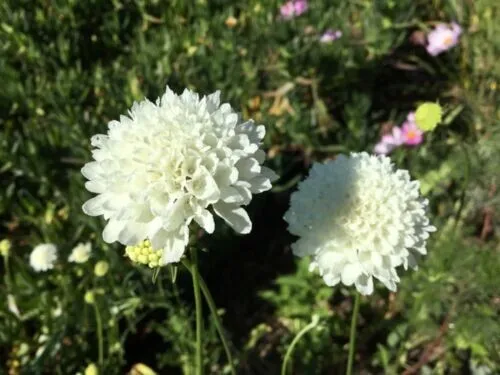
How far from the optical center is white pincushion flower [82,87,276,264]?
3.38 ft

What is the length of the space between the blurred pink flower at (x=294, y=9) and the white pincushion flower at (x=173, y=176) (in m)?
1.64

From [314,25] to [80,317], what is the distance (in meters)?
1.49

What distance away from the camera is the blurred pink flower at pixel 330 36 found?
2.55m

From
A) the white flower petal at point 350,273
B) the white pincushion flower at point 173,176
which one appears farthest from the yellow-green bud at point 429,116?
the white pincushion flower at point 173,176

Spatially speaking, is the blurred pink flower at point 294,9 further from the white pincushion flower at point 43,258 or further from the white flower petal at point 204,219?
the white flower petal at point 204,219

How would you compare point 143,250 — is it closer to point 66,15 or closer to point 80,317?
point 80,317

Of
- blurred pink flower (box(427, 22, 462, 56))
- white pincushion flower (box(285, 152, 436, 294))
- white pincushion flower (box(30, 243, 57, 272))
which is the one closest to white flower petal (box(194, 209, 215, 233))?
white pincushion flower (box(285, 152, 436, 294))

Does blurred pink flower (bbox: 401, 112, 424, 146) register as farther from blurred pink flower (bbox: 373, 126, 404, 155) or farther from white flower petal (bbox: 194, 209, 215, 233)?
white flower petal (bbox: 194, 209, 215, 233)

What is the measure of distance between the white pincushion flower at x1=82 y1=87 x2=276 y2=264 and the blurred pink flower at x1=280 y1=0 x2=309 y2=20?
5.38 ft

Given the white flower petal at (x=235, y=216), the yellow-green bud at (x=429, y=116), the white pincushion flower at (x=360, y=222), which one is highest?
the yellow-green bud at (x=429, y=116)

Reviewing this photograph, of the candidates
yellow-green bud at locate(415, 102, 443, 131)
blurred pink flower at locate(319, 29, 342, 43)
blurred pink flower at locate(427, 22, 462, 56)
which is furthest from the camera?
blurred pink flower at locate(427, 22, 462, 56)

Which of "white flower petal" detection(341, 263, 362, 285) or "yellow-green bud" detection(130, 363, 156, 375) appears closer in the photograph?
"white flower petal" detection(341, 263, 362, 285)

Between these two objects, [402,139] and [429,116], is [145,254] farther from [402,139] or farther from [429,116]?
[402,139]

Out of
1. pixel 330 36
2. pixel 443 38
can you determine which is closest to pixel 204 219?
pixel 330 36
